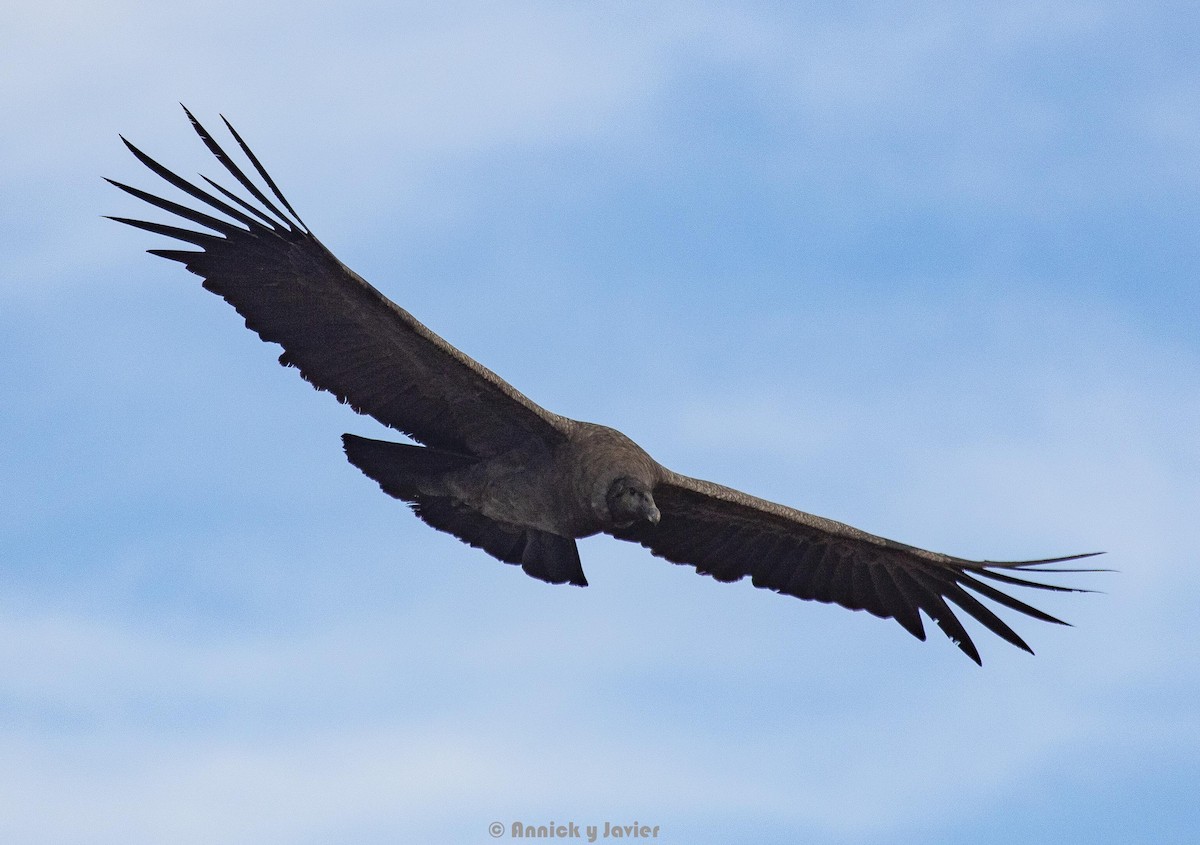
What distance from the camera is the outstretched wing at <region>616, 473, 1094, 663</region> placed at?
14508 millimetres

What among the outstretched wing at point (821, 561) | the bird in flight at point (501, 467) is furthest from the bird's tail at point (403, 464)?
the outstretched wing at point (821, 561)

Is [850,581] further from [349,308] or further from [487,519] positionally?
[349,308]

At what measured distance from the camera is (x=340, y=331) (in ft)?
41.7

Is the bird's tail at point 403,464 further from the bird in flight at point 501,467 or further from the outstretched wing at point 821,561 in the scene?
the outstretched wing at point 821,561

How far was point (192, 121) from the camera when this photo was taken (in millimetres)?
11148

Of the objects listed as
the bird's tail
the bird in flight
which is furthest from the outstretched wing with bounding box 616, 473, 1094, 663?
the bird's tail

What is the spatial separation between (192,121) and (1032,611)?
8345 mm

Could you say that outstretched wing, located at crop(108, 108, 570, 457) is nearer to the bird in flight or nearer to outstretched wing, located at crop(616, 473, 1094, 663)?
the bird in flight

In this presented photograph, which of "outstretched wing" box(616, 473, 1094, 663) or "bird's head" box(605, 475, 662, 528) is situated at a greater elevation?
"outstretched wing" box(616, 473, 1094, 663)

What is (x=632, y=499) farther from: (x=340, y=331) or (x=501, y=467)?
(x=340, y=331)

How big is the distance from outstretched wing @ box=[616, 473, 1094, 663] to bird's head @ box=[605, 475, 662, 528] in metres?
1.06

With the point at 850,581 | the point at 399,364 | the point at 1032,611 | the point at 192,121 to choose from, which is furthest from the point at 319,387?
the point at 1032,611

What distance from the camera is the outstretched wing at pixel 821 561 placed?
1451cm

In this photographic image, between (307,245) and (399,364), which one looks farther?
(399,364)
